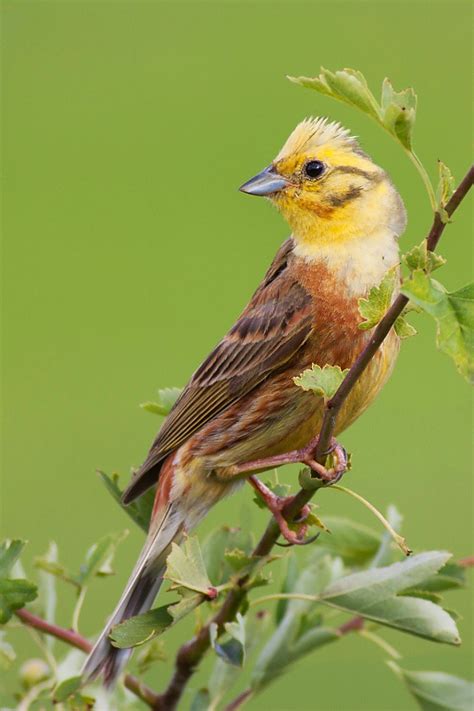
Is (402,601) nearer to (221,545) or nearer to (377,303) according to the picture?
(221,545)

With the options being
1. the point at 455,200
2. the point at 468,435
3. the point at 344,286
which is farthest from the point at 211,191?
the point at 455,200

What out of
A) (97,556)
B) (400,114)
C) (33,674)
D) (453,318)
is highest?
(400,114)

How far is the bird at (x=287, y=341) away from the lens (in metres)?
3.07

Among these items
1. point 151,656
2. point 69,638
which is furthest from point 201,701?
point 69,638

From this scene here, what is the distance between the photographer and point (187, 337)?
8.14 m

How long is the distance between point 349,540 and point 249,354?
753 millimetres

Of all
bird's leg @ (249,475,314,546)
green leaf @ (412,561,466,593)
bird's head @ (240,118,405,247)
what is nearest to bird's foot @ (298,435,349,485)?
bird's leg @ (249,475,314,546)

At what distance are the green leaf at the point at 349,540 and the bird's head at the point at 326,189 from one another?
82 cm

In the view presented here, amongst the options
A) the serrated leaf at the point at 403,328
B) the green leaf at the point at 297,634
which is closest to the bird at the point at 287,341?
the green leaf at the point at 297,634

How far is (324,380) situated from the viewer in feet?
7.03

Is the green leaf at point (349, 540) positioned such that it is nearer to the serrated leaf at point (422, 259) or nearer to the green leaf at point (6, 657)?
the green leaf at point (6, 657)

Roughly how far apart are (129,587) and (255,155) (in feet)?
22.2

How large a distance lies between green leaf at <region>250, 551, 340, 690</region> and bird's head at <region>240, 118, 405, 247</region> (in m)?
0.96

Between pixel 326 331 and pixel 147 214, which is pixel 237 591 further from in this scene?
pixel 147 214
